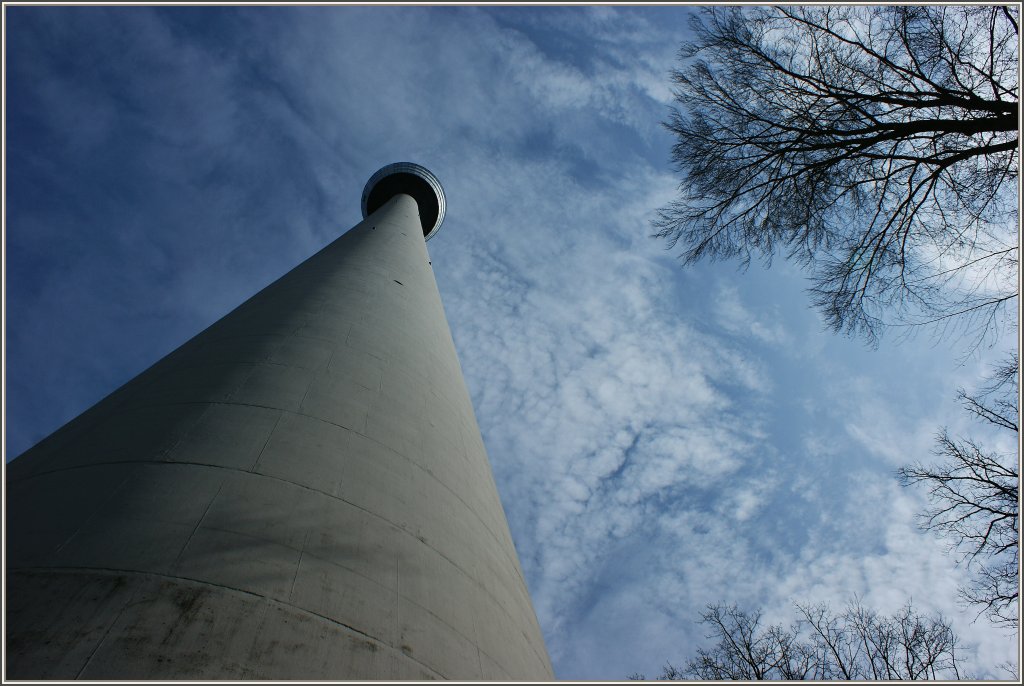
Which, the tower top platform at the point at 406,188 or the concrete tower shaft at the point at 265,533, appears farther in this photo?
the tower top platform at the point at 406,188

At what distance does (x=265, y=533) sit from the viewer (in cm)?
362

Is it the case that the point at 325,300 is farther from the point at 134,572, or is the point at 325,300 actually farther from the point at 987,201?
the point at 987,201

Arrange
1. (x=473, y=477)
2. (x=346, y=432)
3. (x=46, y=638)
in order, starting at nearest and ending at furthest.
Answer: (x=46, y=638), (x=346, y=432), (x=473, y=477)

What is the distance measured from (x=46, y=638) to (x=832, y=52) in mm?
10127

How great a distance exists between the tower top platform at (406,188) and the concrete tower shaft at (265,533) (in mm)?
29520

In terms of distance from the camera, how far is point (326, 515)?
159 inches

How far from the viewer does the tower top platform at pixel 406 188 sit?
115 feet

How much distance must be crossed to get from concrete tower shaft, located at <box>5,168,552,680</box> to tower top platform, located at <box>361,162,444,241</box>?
2952cm

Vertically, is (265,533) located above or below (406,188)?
below

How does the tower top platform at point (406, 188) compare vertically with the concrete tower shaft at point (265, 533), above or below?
above

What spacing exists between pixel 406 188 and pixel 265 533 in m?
33.5

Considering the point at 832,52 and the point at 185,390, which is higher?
the point at 832,52

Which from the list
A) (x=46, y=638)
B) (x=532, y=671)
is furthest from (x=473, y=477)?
(x=46, y=638)

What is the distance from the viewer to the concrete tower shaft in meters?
2.90
